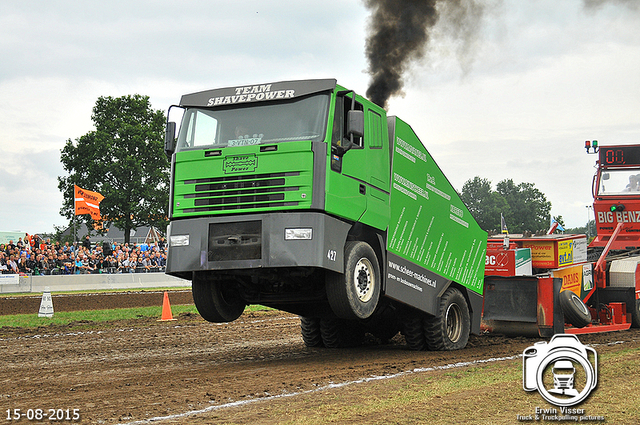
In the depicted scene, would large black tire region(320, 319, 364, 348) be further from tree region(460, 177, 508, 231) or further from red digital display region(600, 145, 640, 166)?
tree region(460, 177, 508, 231)

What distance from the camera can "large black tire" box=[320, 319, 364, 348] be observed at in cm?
1209

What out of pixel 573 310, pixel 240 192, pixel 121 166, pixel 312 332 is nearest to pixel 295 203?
pixel 240 192

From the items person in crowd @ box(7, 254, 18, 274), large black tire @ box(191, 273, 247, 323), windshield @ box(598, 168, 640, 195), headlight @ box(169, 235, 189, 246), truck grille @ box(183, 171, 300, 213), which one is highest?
windshield @ box(598, 168, 640, 195)

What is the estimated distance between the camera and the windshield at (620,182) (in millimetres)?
16672

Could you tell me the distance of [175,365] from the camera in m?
9.80

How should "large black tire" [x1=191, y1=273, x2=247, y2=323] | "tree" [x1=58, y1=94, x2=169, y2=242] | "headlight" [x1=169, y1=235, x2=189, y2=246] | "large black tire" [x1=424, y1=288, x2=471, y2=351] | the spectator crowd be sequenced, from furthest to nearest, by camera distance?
"tree" [x1=58, y1=94, x2=169, y2=242], the spectator crowd, "large black tire" [x1=424, y1=288, x2=471, y2=351], "large black tire" [x1=191, y1=273, x2=247, y2=323], "headlight" [x1=169, y1=235, x2=189, y2=246]

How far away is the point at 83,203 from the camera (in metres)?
36.4

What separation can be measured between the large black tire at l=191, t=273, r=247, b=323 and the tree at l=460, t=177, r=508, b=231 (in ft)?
349

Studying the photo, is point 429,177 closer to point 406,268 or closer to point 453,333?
point 406,268

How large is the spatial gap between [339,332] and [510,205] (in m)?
120

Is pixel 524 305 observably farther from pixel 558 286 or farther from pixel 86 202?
pixel 86 202

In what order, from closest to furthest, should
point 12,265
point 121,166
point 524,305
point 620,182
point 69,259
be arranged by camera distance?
point 524,305 → point 620,182 → point 12,265 → point 69,259 → point 121,166

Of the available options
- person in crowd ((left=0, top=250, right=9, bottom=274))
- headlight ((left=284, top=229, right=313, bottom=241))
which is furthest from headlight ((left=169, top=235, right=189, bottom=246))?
person in crowd ((left=0, top=250, right=9, bottom=274))

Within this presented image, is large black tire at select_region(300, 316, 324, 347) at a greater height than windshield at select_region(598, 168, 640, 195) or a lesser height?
lesser
